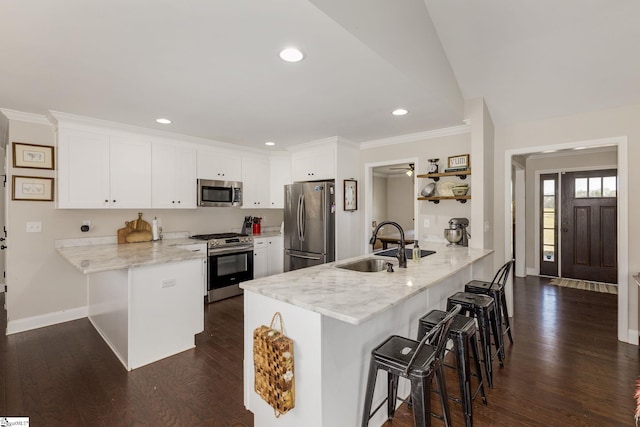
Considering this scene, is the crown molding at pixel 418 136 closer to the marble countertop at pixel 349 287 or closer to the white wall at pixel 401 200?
the marble countertop at pixel 349 287

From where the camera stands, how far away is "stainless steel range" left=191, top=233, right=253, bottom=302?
4.07m

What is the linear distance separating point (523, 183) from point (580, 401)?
450 cm

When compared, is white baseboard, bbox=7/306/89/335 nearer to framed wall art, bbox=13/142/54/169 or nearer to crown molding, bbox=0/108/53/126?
framed wall art, bbox=13/142/54/169

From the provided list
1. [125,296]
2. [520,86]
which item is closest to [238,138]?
[125,296]

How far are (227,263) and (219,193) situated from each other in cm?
106

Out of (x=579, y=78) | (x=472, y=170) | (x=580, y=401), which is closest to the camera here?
(x=580, y=401)

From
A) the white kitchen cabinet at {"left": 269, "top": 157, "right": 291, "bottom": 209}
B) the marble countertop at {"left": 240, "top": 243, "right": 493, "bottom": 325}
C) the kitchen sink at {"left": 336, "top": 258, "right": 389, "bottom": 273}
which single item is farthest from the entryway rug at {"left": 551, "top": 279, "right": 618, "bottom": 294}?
the white kitchen cabinet at {"left": 269, "top": 157, "right": 291, "bottom": 209}

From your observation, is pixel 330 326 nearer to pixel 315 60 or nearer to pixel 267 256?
pixel 315 60

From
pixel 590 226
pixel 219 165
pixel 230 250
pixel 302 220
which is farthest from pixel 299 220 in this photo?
pixel 590 226

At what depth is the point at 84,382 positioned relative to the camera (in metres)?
2.26

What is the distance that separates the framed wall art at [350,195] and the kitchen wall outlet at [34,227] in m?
3.69

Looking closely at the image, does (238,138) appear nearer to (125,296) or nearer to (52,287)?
(125,296)

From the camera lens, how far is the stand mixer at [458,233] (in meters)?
3.37

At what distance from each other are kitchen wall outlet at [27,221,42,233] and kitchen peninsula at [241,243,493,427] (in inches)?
122
